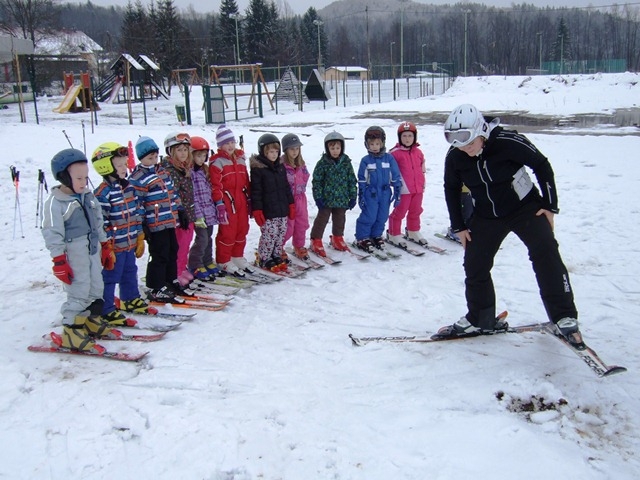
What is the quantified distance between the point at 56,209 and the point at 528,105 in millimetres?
32351

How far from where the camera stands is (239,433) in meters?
3.28

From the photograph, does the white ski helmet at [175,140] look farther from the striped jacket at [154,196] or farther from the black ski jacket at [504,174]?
the black ski jacket at [504,174]

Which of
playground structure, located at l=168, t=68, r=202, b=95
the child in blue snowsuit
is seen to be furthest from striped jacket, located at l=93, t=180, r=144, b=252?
playground structure, located at l=168, t=68, r=202, b=95

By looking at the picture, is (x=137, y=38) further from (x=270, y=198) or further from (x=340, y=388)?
(x=340, y=388)

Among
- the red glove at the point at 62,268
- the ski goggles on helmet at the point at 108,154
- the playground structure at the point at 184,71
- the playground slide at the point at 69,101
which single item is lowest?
the red glove at the point at 62,268

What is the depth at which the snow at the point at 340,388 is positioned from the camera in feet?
9.91

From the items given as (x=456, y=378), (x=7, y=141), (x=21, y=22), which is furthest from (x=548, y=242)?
(x=21, y=22)

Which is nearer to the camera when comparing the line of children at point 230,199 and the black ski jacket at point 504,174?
the black ski jacket at point 504,174

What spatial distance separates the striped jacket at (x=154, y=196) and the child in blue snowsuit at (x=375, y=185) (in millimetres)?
2826

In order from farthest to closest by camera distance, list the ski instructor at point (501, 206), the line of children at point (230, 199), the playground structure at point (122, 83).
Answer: the playground structure at point (122, 83) → the line of children at point (230, 199) → the ski instructor at point (501, 206)

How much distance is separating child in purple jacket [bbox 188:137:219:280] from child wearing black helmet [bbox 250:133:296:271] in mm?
552

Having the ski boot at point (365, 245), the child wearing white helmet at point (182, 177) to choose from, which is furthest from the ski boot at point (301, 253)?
the child wearing white helmet at point (182, 177)

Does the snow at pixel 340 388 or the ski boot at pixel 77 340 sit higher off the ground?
the ski boot at pixel 77 340

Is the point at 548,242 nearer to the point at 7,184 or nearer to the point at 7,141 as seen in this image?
the point at 7,184
